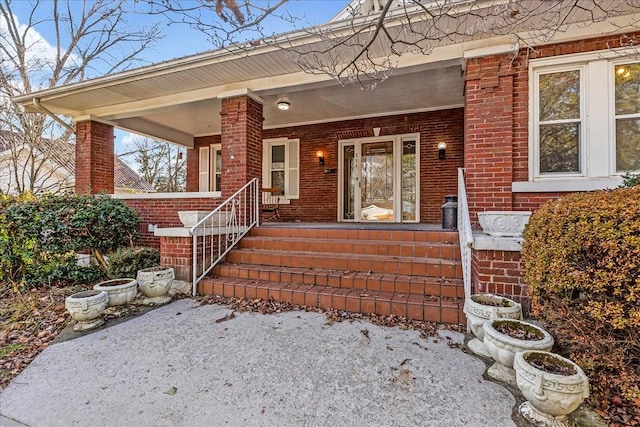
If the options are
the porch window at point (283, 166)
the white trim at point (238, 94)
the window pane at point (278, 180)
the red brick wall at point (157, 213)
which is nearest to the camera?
the white trim at point (238, 94)

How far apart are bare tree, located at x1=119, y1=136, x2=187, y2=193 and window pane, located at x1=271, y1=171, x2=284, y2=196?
30.6 ft

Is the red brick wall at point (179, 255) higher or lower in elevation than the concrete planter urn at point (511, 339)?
higher

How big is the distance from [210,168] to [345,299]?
682cm

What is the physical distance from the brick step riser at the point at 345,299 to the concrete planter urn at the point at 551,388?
4.03 feet

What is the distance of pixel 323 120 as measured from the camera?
724 cm

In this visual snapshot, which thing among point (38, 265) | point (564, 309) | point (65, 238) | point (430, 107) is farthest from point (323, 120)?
point (564, 309)

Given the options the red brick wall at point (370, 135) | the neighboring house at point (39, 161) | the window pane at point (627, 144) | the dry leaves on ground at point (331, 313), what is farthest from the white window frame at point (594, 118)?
the neighboring house at point (39, 161)

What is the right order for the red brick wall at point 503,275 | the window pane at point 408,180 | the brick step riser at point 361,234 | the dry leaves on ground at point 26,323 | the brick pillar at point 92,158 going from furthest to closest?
1. the window pane at point 408,180
2. the brick pillar at point 92,158
3. the brick step riser at point 361,234
4. the red brick wall at point 503,275
5. the dry leaves on ground at point 26,323

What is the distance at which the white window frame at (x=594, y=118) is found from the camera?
347cm

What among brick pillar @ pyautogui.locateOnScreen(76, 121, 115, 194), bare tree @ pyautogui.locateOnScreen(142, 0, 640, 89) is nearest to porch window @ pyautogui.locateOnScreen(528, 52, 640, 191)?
bare tree @ pyautogui.locateOnScreen(142, 0, 640, 89)

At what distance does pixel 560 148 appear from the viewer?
12.2 ft

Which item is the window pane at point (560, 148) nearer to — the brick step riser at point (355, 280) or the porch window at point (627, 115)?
the porch window at point (627, 115)

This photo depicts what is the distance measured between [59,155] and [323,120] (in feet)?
27.1

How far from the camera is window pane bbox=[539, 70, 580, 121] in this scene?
364cm
